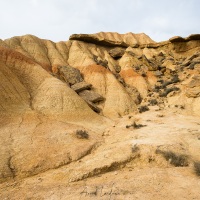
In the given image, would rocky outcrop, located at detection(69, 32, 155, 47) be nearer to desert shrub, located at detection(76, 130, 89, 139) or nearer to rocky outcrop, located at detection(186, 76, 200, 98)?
rocky outcrop, located at detection(186, 76, 200, 98)

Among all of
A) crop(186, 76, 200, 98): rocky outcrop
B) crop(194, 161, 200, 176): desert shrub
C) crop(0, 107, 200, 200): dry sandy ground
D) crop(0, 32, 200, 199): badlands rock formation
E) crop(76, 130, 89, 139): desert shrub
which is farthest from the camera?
crop(186, 76, 200, 98): rocky outcrop

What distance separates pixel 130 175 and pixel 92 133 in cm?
671

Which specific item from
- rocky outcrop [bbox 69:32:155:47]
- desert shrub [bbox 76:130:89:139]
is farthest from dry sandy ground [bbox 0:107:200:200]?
rocky outcrop [bbox 69:32:155:47]

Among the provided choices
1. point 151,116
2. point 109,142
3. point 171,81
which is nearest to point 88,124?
point 109,142

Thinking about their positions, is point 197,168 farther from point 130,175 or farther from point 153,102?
point 153,102

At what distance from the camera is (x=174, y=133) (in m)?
13.2

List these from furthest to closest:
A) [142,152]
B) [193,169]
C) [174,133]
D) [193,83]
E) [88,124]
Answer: [193,83] → [88,124] → [174,133] → [142,152] → [193,169]

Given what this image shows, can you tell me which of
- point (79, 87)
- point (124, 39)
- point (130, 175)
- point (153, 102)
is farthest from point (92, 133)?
point (124, 39)

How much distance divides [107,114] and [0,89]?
11035 millimetres

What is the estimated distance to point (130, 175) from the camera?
9.07m

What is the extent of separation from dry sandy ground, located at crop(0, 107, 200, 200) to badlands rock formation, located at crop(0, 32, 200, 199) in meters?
0.04

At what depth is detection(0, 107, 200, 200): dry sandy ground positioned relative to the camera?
25.0ft

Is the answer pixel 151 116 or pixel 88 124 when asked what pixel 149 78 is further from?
pixel 88 124

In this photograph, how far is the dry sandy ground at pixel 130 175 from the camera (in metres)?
7.62
